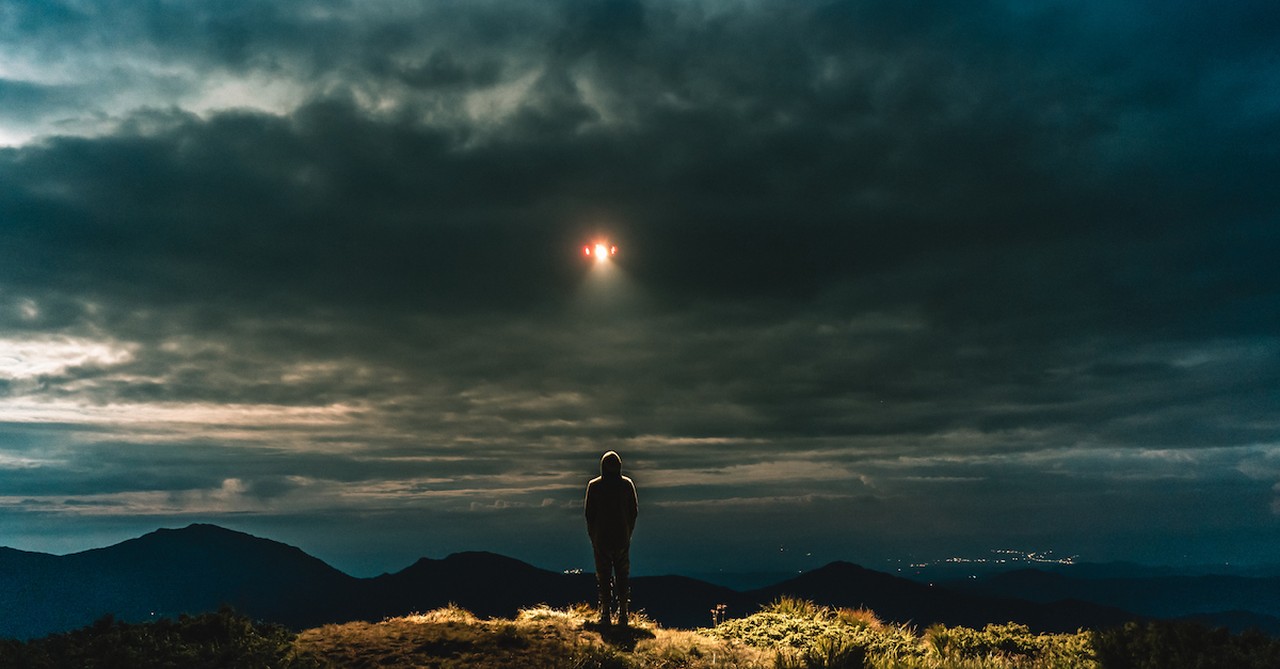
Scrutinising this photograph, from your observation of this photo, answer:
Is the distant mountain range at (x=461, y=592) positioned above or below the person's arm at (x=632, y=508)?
below

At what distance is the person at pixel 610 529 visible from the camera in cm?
1838

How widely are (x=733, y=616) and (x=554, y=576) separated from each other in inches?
5858

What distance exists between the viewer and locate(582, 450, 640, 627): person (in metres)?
18.4

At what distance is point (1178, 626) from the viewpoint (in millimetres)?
13516

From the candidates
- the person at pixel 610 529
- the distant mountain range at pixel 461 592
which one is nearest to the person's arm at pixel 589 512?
the person at pixel 610 529

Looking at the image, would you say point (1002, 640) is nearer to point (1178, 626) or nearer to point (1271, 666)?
point (1178, 626)

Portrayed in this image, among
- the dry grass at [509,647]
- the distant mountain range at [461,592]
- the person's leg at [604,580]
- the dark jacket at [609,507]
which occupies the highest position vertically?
Result: the dark jacket at [609,507]

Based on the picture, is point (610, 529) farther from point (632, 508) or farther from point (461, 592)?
point (461, 592)

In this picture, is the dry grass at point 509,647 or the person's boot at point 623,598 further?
the person's boot at point 623,598

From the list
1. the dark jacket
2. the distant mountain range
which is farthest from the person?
the distant mountain range

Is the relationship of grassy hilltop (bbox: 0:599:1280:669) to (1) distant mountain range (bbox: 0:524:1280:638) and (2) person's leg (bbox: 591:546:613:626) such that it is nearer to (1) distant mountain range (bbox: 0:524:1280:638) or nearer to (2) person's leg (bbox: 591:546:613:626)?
(2) person's leg (bbox: 591:546:613:626)

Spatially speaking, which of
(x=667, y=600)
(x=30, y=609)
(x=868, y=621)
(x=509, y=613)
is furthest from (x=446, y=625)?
(x=30, y=609)

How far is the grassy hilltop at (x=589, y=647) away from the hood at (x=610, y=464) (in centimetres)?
337

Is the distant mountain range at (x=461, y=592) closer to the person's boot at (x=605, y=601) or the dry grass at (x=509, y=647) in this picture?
the person's boot at (x=605, y=601)
